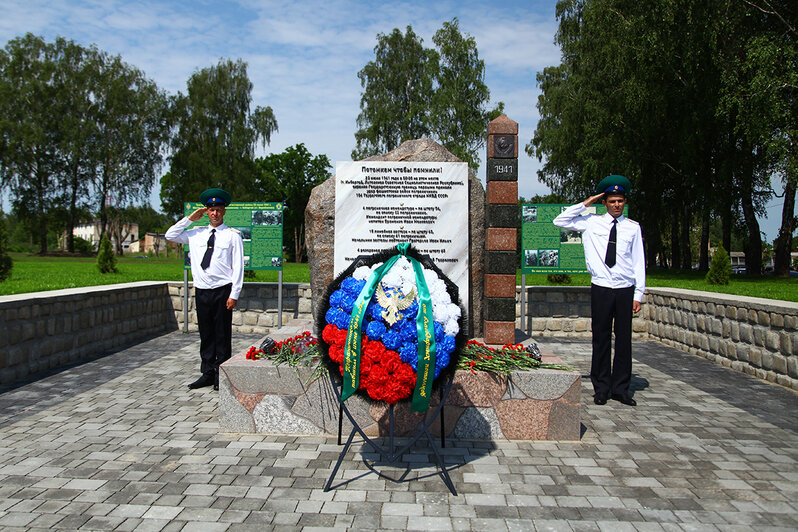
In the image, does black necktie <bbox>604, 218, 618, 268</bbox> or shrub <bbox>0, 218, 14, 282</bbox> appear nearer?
black necktie <bbox>604, 218, 618, 268</bbox>

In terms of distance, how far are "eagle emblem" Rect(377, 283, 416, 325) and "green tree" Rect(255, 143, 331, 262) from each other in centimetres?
4369

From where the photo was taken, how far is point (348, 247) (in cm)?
569

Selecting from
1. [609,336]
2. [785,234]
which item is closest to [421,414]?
[609,336]

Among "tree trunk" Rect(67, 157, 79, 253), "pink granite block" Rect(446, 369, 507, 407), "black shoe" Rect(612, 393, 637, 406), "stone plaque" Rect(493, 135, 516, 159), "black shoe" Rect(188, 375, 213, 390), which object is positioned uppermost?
"tree trunk" Rect(67, 157, 79, 253)

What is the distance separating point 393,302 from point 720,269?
1225 centimetres

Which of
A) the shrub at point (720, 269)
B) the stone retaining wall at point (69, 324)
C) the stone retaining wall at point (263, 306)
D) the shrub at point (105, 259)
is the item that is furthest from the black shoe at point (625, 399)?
the shrub at point (105, 259)

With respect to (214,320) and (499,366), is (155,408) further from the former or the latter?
(499,366)

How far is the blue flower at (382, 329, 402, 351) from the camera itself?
3.17 metres

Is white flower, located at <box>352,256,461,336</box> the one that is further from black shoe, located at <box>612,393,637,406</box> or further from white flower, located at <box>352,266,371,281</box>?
black shoe, located at <box>612,393,637,406</box>

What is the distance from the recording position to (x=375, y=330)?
3.18 metres

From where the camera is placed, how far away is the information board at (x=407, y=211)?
5.62 m

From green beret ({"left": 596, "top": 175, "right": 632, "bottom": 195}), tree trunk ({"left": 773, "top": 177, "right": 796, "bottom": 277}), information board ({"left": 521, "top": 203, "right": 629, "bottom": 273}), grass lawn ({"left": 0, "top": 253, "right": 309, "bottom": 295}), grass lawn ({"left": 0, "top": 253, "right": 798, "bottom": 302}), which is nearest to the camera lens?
green beret ({"left": 596, "top": 175, "right": 632, "bottom": 195})

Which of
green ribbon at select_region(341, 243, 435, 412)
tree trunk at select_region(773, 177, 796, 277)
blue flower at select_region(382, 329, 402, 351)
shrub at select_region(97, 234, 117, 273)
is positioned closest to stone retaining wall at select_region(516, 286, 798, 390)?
green ribbon at select_region(341, 243, 435, 412)

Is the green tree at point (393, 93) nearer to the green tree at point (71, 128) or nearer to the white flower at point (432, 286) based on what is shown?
the green tree at point (71, 128)
